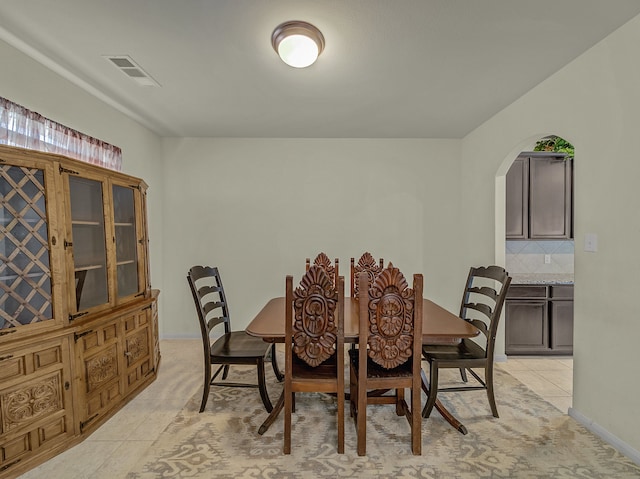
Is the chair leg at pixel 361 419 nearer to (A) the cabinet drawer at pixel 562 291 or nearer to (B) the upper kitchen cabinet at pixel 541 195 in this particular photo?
(A) the cabinet drawer at pixel 562 291

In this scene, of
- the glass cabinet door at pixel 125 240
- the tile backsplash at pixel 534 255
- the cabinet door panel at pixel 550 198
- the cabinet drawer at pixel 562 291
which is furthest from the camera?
the tile backsplash at pixel 534 255

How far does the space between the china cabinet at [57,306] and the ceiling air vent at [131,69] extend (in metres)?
0.75

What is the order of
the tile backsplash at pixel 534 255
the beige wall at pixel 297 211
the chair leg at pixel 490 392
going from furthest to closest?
1. the beige wall at pixel 297 211
2. the tile backsplash at pixel 534 255
3. the chair leg at pixel 490 392

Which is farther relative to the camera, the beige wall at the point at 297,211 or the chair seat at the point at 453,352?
the beige wall at the point at 297,211

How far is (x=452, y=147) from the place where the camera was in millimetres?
4156

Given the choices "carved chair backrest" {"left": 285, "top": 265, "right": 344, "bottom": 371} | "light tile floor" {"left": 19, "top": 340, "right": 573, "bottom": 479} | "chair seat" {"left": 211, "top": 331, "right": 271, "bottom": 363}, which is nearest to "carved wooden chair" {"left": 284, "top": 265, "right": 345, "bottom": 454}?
"carved chair backrest" {"left": 285, "top": 265, "right": 344, "bottom": 371}

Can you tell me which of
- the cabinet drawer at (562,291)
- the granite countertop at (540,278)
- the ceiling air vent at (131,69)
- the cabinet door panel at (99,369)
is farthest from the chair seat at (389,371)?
the ceiling air vent at (131,69)

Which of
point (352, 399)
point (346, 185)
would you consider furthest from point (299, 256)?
point (352, 399)

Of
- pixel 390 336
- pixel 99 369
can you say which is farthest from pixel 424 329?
pixel 99 369

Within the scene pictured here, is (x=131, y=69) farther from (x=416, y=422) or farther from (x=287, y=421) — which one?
(x=416, y=422)

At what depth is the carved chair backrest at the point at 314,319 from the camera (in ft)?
6.11

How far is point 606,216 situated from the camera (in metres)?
2.08

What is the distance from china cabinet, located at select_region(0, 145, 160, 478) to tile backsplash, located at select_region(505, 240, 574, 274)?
3939 mm

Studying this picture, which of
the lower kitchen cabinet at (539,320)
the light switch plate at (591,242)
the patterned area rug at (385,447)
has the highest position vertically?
the light switch plate at (591,242)
